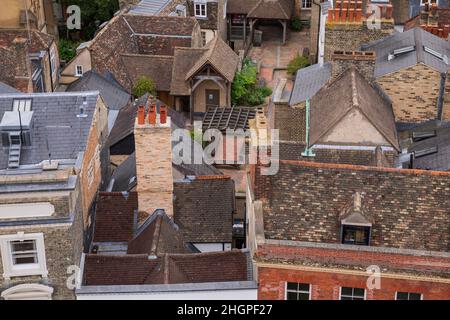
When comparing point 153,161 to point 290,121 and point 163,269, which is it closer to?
point 163,269

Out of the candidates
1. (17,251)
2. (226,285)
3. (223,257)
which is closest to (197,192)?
(223,257)

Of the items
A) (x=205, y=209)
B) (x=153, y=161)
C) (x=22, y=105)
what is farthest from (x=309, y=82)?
(x=22, y=105)

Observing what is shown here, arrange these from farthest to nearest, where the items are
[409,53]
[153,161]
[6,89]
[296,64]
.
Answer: [296,64]
[6,89]
[409,53]
[153,161]

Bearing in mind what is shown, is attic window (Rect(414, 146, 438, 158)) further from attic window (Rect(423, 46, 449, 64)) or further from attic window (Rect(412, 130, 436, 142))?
attic window (Rect(423, 46, 449, 64))

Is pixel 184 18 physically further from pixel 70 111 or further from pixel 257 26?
pixel 70 111

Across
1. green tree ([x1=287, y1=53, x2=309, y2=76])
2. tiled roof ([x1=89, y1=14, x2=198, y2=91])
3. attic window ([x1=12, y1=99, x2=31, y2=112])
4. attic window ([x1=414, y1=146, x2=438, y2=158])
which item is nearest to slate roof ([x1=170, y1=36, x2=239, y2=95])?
tiled roof ([x1=89, y1=14, x2=198, y2=91])

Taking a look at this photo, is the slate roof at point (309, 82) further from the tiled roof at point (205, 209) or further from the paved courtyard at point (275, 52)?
the paved courtyard at point (275, 52)
